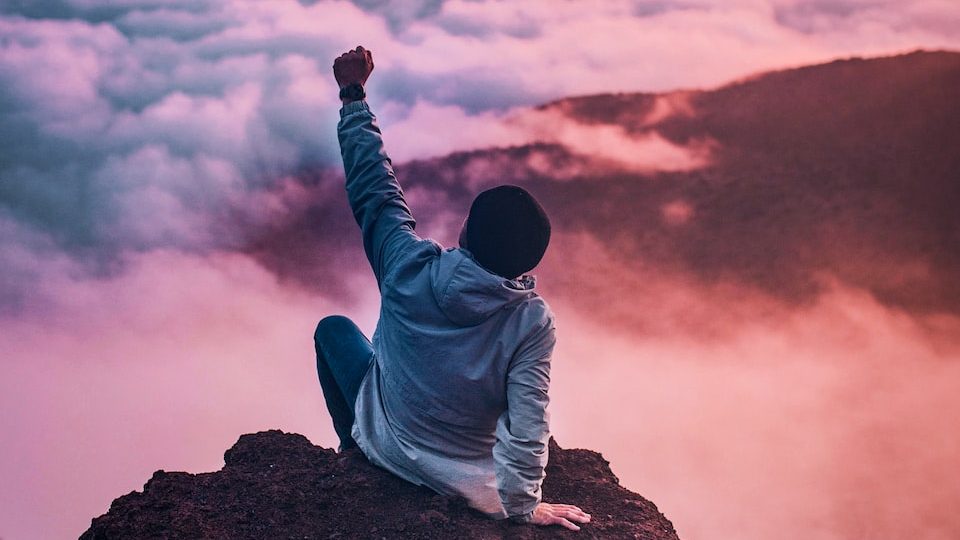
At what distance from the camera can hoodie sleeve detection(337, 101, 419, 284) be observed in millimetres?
3615

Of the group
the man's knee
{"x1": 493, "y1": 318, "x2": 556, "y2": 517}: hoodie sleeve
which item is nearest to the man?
{"x1": 493, "y1": 318, "x2": 556, "y2": 517}: hoodie sleeve

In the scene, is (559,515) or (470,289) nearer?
(470,289)

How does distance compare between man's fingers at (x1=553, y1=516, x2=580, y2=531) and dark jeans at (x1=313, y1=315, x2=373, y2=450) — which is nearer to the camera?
man's fingers at (x1=553, y1=516, x2=580, y2=531)

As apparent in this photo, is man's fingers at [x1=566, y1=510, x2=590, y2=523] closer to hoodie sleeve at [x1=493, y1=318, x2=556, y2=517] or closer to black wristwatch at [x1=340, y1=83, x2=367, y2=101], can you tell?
hoodie sleeve at [x1=493, y1=318, x2=556, y2=517]

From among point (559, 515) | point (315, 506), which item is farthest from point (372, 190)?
point (559, 515)

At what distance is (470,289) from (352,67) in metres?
1.24

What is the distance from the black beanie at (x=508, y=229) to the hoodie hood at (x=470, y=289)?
6 centimetres

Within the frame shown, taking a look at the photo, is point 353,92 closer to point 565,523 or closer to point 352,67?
point 352,67

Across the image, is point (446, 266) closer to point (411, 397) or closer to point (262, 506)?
point (411, 397)

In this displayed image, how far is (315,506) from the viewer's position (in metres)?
3.73

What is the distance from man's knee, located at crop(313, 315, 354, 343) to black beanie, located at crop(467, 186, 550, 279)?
118 cm

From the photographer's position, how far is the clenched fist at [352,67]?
380 cm

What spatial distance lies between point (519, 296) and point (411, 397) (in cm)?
65

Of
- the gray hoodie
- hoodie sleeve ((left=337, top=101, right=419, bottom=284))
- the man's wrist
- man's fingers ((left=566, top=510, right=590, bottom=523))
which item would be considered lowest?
man's fingers ((left=566, top=510, right=590, bottom=523))
